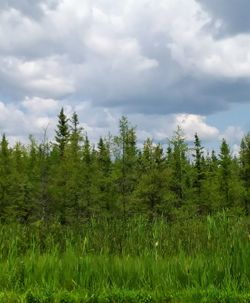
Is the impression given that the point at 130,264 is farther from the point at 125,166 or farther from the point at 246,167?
the point at 246,167

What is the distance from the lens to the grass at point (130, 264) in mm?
7703

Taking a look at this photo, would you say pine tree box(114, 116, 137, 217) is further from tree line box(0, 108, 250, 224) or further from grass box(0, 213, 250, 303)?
grass box(0, 213, 250, 303)

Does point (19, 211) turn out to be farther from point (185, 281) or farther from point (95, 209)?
point (185, 281)

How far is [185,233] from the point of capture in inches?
443

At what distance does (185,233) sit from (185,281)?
2669mm

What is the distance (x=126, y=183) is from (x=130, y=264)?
25.5m

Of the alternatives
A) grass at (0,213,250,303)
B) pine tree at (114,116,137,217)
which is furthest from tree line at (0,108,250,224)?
grass at (0,213,250,303)

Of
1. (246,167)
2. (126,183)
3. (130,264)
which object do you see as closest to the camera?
(130,264)

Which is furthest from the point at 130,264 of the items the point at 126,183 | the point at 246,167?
the point at 246,167

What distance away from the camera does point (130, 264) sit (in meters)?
9.00

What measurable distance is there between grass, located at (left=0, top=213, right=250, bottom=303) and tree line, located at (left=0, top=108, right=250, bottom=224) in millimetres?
21492

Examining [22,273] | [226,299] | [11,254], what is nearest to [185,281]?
[226,299]

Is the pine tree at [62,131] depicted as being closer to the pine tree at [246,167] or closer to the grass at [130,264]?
the pine tree at [246,167]

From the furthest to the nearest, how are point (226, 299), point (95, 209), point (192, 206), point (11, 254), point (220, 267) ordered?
1. point (192, 206)
2. point (95, 209)
3. point (11, 254)
4. point (220, 267)
5. point (226, 299)
